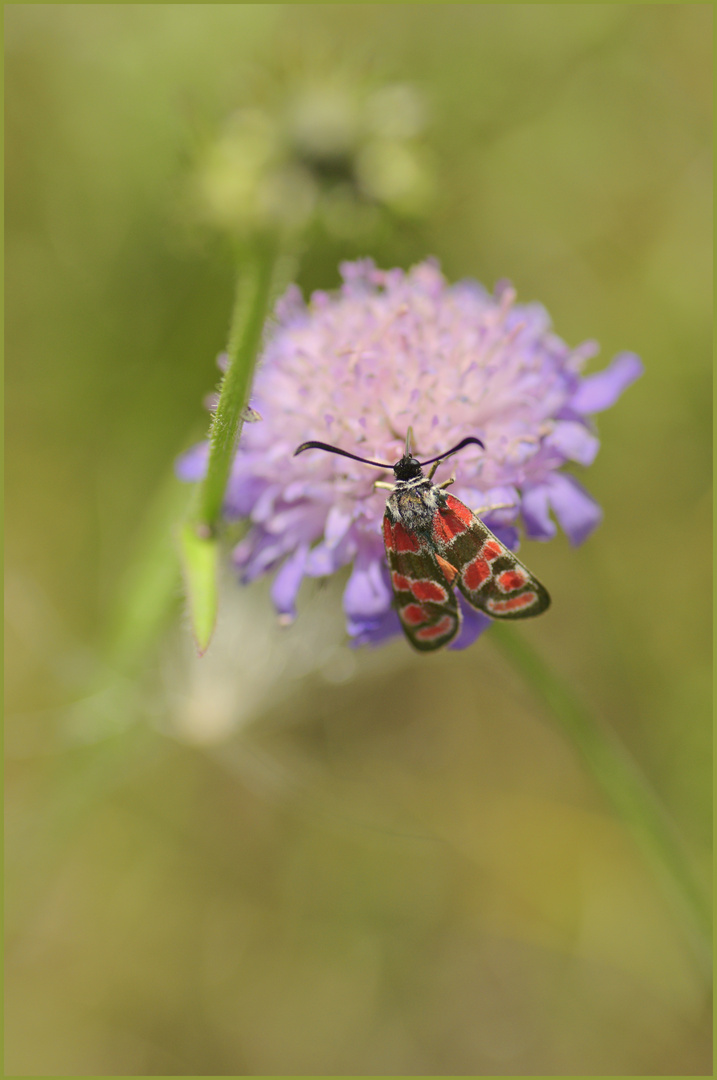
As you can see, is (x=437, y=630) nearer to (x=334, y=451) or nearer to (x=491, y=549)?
(x=491, y=549)

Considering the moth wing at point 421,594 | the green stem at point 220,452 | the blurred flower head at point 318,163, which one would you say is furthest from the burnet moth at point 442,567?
the blurred flower head at point 318,163

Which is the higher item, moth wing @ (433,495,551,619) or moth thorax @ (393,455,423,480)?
moth thorax @ (393,455,423,480)

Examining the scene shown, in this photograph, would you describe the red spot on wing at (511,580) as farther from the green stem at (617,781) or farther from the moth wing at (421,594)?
the green stem at (617,781)

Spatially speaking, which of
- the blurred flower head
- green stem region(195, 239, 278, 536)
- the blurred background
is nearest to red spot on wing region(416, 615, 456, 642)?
green stem region(195, 239, 278, 536)

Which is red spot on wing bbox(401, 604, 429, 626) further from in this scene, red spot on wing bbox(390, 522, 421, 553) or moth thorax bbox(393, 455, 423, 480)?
moth thorax bbox(393, 455, 423, 480)

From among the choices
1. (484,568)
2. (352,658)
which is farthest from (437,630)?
(352,658)

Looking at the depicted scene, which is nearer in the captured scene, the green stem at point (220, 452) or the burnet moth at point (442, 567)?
the green stem at point (220, 452)
